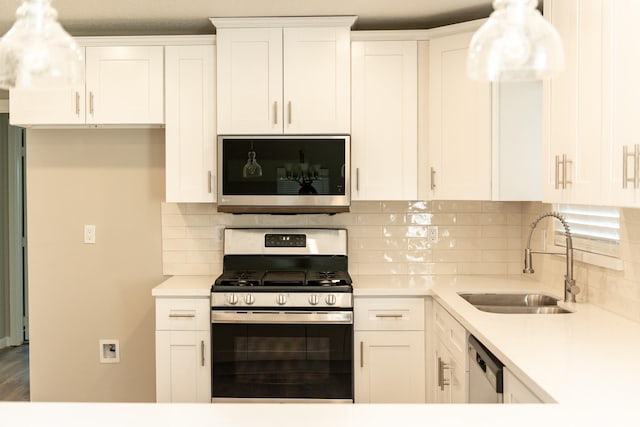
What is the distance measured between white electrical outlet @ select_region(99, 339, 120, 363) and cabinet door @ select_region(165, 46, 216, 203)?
3.40 ft

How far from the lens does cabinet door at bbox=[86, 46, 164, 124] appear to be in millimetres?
3596

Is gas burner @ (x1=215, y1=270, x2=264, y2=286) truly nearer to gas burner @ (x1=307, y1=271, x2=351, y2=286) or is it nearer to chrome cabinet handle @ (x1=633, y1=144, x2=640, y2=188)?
gas burner @ (x1=307, y1=271, x2=351, y2=286)

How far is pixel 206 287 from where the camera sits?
344cm

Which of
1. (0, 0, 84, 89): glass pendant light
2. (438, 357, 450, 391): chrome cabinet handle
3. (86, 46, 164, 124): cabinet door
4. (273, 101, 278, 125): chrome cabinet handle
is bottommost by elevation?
(438, 357, 450, 391): chrome cabinet handle

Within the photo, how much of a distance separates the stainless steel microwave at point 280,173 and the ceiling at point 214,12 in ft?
2.19

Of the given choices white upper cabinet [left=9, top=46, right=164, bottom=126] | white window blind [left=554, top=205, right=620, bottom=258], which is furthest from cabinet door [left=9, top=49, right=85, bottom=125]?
white window blind [left=554, top=205, right=620, bottom=258]

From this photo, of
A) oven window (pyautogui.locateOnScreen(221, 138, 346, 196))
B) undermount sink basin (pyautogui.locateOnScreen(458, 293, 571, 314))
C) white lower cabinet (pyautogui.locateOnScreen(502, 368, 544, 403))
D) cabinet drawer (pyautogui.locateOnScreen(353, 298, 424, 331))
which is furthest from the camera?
oven window (pyautogui.locateOnScreen(221, 138, 346, 196))

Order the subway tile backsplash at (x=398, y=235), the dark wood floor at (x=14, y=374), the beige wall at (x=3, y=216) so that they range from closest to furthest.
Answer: the subway tile backsplash at (x=398, y=235) < the dark wood floor at (x=14, y=374) < the beige wall at (x=3, y=216)

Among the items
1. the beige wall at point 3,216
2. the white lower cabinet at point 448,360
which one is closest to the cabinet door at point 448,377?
the white lower cabinet at point 448,360

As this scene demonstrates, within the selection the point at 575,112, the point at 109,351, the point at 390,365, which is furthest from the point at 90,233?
the point at 575,112

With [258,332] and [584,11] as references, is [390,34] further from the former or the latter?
[258,332]

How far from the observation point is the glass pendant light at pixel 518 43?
4.06 ft
